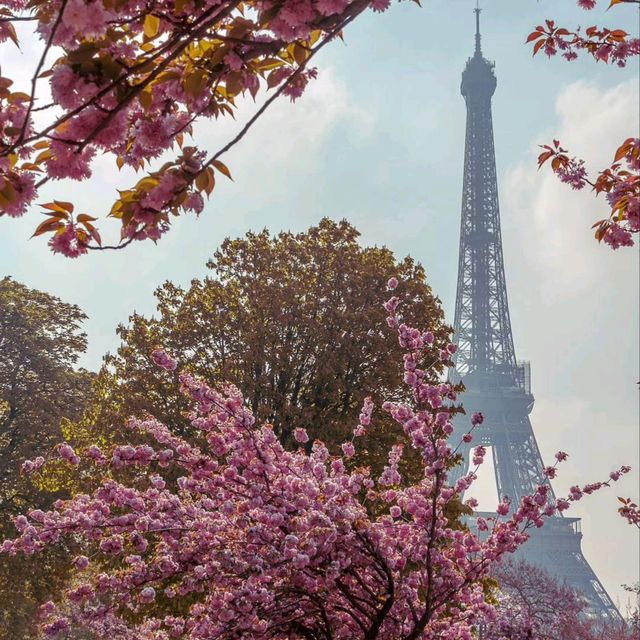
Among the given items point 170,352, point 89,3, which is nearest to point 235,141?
point 89,3

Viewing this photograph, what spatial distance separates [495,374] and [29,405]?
50527 mm

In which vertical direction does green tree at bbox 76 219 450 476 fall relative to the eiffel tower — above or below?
below

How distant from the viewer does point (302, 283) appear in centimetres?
1383

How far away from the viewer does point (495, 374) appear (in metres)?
63.0

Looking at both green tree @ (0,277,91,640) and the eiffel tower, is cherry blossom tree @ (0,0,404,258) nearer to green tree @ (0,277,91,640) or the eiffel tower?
green tree @ (0,277,91,640)

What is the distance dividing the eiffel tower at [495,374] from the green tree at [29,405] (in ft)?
134

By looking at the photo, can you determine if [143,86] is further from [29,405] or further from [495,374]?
[495,374]

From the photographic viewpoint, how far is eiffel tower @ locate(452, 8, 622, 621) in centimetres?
5323

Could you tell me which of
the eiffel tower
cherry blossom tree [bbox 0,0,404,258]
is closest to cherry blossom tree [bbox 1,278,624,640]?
cherry blossom tree [bbox 0,0,404,258]

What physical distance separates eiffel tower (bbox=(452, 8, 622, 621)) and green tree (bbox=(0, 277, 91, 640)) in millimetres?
40847

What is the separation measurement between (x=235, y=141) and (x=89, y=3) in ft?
2.20

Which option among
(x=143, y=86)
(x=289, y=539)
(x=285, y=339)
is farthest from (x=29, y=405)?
(x=143, y=86)

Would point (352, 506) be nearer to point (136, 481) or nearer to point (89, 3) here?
point (89, 3)

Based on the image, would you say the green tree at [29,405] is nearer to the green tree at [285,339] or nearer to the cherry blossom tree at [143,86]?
the green tree at [285,339]
